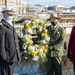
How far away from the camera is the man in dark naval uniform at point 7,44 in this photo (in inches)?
Answer: 183

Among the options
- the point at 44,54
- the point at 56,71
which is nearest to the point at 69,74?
the point at 56,71

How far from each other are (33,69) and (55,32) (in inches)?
50.8

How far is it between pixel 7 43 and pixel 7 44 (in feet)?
0.05

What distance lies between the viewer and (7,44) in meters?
4.67

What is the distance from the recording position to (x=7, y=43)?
4676 mm

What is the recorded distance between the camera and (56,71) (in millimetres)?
6070

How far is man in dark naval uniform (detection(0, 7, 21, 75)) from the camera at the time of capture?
464cm

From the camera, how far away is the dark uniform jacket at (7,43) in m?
4.63

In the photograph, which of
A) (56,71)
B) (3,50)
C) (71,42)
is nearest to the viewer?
(3,50)

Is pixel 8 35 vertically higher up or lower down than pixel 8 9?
lower down

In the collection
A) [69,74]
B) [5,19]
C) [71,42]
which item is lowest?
[69,74]

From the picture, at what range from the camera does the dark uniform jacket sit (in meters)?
4.63

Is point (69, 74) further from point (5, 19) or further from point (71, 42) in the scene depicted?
point (5, 19)

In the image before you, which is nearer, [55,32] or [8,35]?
[8,35]
